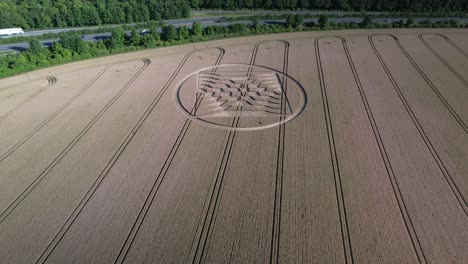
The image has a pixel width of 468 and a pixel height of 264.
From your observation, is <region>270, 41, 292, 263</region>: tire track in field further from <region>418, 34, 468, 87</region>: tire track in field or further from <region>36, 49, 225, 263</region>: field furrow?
<region>418, 34, 468, 87</region>: tire track in field

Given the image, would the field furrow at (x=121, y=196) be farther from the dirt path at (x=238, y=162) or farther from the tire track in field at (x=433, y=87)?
the tire track in field at (x=433, y=87)

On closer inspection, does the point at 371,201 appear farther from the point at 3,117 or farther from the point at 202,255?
the point at 3,117

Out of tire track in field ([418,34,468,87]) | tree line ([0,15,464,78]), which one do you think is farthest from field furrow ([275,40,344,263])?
tree line ([0,15,464,78])

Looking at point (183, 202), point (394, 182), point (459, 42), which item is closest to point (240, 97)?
point (183, 202)

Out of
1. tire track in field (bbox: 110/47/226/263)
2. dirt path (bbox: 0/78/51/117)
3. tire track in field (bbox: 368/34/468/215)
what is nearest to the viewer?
tire track in field (bbox: 110/47/226/263)

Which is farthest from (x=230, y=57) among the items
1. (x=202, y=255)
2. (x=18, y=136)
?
(x=202, y=255)

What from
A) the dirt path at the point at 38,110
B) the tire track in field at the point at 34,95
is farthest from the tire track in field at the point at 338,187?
the tire track in field at the point at 34,95
